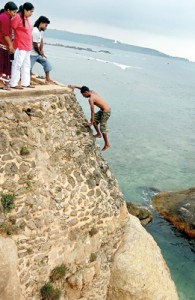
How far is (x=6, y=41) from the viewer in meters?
11.5

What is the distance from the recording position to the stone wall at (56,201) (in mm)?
10531

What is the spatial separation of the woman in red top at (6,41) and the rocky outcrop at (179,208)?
14263mm

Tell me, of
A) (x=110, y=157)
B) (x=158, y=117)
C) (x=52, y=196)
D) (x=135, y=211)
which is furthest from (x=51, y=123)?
(x=158, y=117)

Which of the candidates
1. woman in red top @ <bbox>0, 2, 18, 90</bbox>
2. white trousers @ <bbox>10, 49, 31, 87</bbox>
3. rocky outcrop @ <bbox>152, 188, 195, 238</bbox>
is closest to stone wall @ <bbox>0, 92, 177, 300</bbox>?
white trousers @ <bbox>10, 49, 31, 87</bbox>

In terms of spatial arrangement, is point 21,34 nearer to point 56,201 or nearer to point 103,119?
point 103,119

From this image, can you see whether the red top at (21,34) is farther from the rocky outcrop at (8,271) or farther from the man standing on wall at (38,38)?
the rocky outcrop at (8,271)

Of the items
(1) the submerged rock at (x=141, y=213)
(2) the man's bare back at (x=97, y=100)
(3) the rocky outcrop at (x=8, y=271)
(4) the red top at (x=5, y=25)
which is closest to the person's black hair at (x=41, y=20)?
(4) the red top at (x=5, y=25)

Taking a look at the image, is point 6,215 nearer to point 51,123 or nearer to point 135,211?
point 51,123

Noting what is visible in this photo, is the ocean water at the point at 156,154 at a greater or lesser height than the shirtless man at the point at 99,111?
lesser

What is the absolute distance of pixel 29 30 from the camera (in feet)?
37.7

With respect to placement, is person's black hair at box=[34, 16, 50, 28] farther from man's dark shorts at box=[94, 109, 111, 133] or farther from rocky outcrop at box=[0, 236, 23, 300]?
rocky outcrop at box=[0, 236, 23, 300]

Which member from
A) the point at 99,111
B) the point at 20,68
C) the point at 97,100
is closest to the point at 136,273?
the point at 99,111

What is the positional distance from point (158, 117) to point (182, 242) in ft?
134

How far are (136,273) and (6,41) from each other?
8.65 meters
